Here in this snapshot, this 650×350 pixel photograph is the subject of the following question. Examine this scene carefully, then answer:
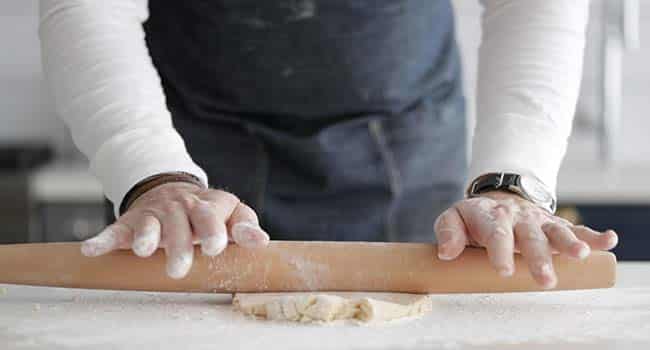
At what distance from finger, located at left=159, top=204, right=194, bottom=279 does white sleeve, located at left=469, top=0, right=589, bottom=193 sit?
36 cm

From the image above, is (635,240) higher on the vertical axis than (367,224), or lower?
lower

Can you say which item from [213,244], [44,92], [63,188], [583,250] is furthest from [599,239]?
[44,92]

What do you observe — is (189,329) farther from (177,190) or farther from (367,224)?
(367,224)

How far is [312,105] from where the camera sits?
1.53 m

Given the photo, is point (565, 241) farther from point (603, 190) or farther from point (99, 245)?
point (603, 190)

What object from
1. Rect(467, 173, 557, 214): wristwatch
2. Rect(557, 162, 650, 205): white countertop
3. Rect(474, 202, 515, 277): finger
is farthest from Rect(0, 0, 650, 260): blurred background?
Rect(474, 202, 515, 277): finger

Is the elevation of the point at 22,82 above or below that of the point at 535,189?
below

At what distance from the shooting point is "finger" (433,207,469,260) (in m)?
1.01

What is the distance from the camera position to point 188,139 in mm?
1545

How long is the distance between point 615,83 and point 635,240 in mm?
428

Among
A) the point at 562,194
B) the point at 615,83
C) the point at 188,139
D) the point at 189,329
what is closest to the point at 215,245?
the point at 189,329

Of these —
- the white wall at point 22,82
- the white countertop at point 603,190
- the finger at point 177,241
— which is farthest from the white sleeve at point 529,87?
the white wall at point 22,82

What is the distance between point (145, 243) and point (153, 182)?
0.45 feet

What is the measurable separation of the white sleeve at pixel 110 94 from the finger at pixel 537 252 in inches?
13.7
